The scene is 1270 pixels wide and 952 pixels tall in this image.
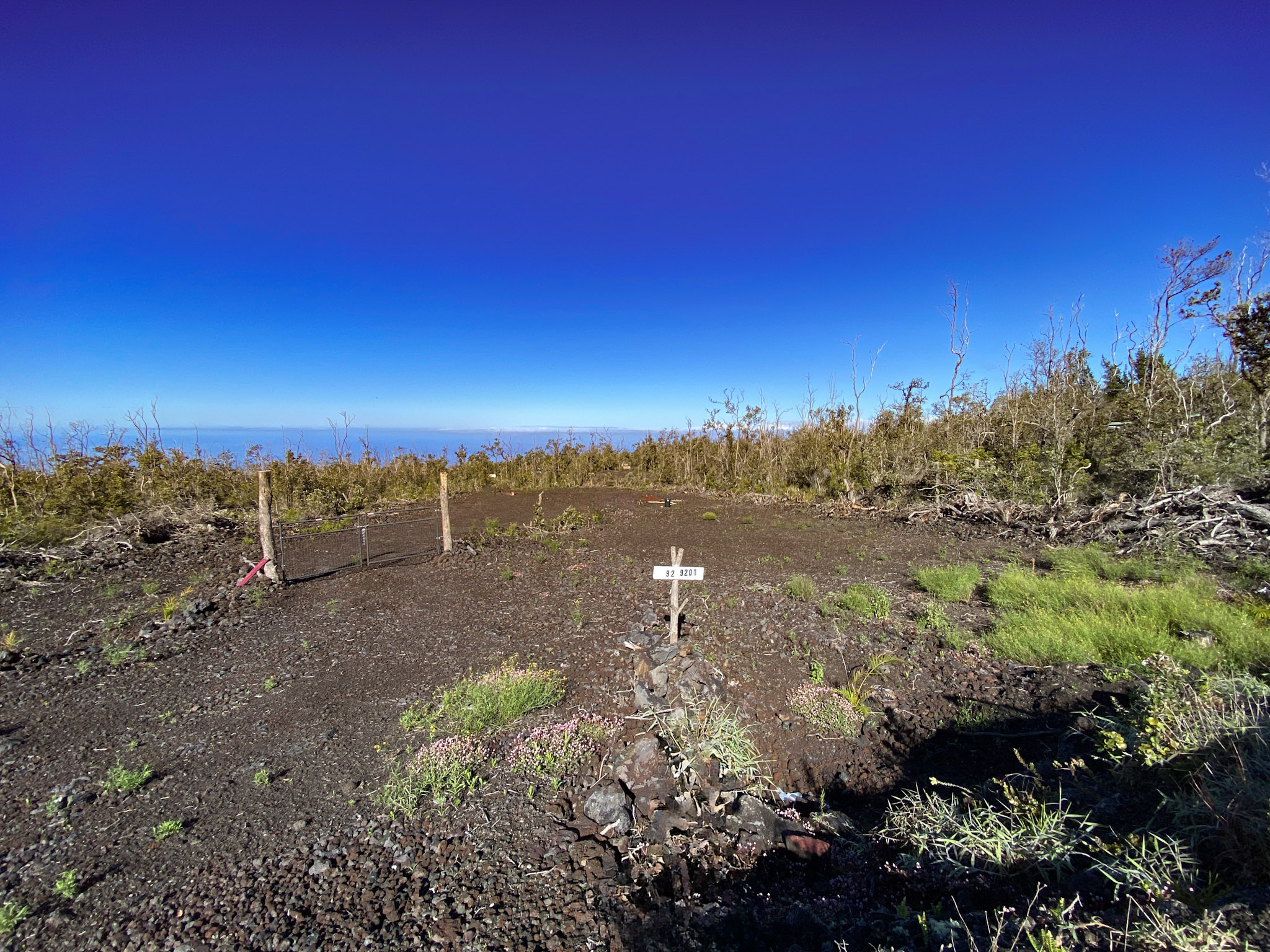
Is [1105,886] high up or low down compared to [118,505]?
down

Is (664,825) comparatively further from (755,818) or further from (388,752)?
(388,752)

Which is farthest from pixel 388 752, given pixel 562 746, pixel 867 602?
pixel 867 602

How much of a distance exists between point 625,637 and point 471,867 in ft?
9.09

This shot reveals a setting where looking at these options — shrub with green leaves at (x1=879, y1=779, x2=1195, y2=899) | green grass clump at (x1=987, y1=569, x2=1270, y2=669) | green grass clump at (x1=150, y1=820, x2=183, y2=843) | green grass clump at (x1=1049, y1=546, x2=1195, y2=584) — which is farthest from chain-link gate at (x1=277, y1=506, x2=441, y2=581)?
green grass clump at (x1=1049, y1=546, x2=1195, y2=584)

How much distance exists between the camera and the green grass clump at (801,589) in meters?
6.25

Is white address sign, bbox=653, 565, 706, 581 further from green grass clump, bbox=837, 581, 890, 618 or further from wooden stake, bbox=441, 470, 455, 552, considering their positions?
wooden stake, bbox=441, 470, 455, 552

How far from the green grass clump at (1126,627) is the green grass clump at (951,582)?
16.1 inches

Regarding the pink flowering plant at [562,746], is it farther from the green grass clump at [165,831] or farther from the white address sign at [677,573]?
the green grass clump at [165,831]

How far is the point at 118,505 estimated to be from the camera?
29.3 feet

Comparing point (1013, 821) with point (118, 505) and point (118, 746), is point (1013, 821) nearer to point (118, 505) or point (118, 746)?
point (118, 746)

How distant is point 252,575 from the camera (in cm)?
687

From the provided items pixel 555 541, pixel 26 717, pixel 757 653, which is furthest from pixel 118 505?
pixel 757 653

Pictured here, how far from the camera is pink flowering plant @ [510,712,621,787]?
3213 mm

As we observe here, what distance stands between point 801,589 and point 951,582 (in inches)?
75.9
